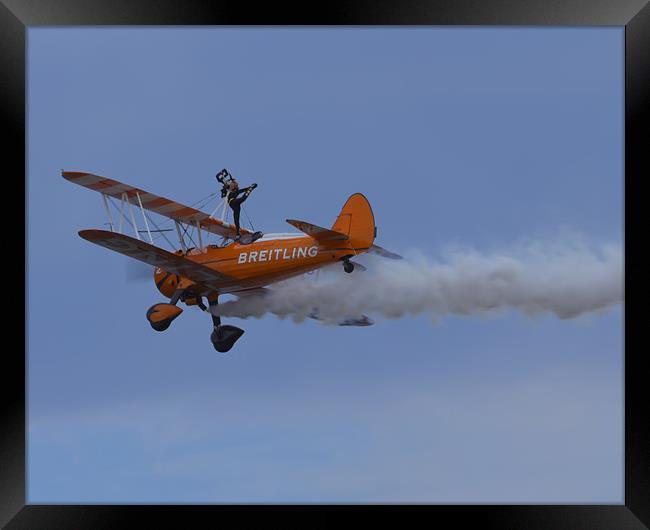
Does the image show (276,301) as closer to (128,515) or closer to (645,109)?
(128,515)

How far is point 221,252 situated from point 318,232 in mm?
2617

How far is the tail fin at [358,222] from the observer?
1955cm

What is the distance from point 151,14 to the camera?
49.9 ft

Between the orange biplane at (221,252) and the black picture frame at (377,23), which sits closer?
the black picture frame at (377,23)

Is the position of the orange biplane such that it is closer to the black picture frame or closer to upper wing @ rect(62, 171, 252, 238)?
upper wing @ rect(62, 171, 252, 238)

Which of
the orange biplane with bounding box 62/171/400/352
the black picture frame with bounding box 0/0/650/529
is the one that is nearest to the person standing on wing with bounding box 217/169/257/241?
the orange biplane with bounding box 62/171/400/352

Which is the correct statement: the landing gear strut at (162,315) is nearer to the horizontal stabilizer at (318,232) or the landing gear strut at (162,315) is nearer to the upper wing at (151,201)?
the upper wing at (151,201)

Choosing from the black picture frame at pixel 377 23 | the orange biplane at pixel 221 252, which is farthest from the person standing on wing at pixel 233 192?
the black picture frame at pixel 377 23

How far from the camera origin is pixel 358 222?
19625 mm

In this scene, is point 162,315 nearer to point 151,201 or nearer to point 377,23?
point 151,201

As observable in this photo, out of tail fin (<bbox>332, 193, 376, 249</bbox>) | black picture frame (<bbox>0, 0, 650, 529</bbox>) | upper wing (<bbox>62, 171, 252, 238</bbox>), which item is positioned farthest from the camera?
upper wing (<bbox>62, 171, 252, 238</bbox>)

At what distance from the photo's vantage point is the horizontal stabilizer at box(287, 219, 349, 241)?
19.1 m

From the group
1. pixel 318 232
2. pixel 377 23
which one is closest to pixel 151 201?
pixel 318 232

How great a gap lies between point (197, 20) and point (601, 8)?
16.9 feet
